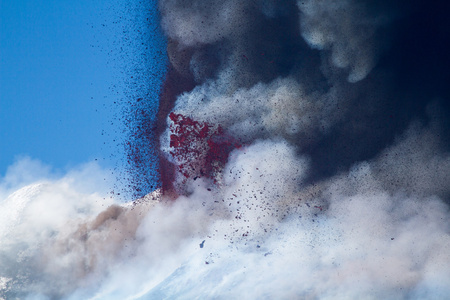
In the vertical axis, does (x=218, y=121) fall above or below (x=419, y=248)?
above

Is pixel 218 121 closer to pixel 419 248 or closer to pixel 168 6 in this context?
pixel 168 6

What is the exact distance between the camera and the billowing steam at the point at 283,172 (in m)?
7.43

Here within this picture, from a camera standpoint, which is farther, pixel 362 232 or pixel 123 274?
pixel 123 274

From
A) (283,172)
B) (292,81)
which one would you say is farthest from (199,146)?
(292,81)

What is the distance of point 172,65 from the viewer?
806 centimetres

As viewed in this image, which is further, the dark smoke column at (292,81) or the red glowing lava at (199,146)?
the red glowing lava at (199,146)

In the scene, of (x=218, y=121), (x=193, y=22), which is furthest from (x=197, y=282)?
(x=193, y=22)

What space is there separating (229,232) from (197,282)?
120cm

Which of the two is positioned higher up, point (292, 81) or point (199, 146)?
point (292, 81)

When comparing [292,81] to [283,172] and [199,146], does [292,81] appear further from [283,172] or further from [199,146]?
[199,146]

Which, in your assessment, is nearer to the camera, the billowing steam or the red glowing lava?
the billowing steam

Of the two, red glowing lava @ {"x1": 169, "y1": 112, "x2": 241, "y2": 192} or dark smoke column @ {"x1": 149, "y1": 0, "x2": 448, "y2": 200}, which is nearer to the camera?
dark smoke column @ {"x1": 149, "y1": 0, "x2": 448, "y2": 200}

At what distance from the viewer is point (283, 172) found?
7.86 m

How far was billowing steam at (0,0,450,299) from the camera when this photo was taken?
7430 mm
